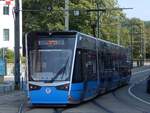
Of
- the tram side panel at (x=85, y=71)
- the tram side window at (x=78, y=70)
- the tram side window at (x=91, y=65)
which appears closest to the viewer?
the tram side window at (x=78, y=70)

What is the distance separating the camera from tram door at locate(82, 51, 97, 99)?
24.3m

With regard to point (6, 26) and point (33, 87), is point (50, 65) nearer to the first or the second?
point (33, 87)

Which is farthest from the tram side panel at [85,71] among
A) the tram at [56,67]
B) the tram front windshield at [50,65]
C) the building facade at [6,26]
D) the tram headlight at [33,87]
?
the building facade at [6,26]

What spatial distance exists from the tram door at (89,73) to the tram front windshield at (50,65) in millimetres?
1430

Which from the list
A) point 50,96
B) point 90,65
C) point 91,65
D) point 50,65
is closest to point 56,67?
point 50,65

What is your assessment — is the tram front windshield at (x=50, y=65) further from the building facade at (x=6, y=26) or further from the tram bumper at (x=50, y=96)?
the building facade at (x=6, y=26)

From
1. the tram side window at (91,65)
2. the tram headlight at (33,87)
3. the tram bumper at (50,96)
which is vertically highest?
the tram side window at (91,65)

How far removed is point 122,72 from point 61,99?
18.6 metres

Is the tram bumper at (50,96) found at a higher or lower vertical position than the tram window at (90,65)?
lower

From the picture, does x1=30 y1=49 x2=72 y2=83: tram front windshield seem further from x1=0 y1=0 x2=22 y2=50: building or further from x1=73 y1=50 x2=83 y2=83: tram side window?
x1=0 y1=0 x2=22 y2=50: building

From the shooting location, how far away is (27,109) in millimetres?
22141

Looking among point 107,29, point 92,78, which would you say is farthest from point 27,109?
point 107,29

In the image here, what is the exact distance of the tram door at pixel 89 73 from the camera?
79.7ft

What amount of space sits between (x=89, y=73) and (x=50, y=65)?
122 inches
